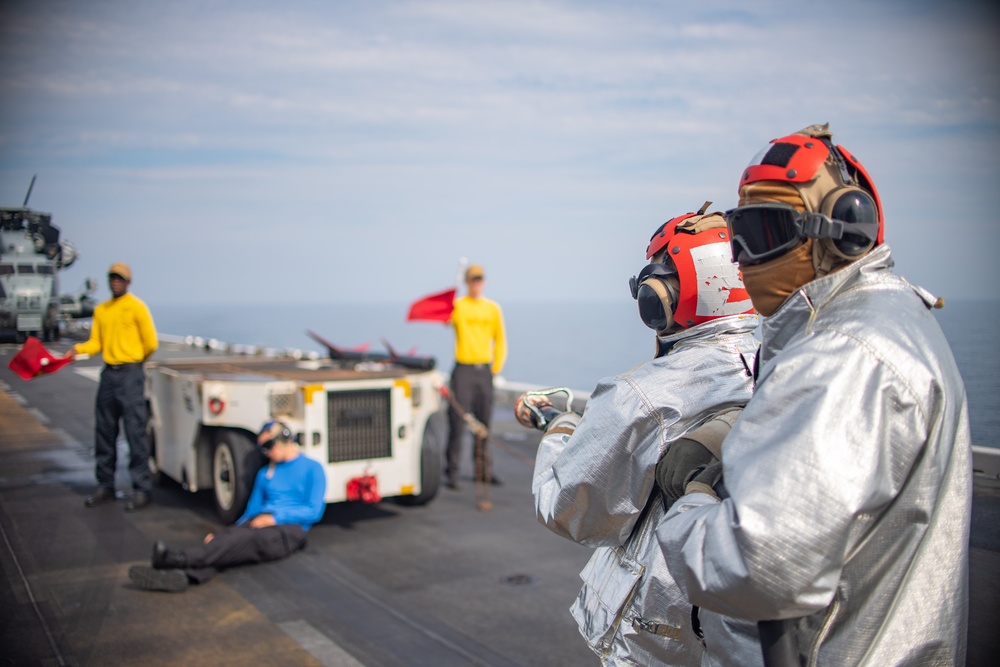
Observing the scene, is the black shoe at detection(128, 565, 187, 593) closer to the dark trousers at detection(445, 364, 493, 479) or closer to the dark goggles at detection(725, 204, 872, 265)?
the dark trousers at detection(445, 364, 493, 479)

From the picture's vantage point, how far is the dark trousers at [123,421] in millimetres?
8133

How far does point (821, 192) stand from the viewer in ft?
5.98

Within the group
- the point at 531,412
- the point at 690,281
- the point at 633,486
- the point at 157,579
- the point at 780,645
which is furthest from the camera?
the point at 157,579

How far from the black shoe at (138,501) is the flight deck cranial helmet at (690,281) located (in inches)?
264

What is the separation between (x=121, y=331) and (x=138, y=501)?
5.24 feet

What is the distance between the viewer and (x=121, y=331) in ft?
26.5

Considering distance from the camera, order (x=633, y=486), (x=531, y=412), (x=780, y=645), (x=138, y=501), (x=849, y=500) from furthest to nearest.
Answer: (x=138, y=501) → (x=531, y=412) → (x=633, y=486) → (x=780, y=645) → (x=849, y=500)

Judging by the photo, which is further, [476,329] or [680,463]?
[476,329]

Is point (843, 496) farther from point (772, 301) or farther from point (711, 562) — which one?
point (772, 301)

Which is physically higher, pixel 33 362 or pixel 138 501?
pixel 33 362

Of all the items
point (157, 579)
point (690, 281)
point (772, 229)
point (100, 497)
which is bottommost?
point (100, 497)

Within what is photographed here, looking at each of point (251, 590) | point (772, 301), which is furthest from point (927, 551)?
point (251, 590)

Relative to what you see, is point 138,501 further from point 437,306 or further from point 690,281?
point 690,281

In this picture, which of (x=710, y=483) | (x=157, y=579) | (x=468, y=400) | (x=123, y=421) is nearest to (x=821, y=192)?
(x=710, y=483)
